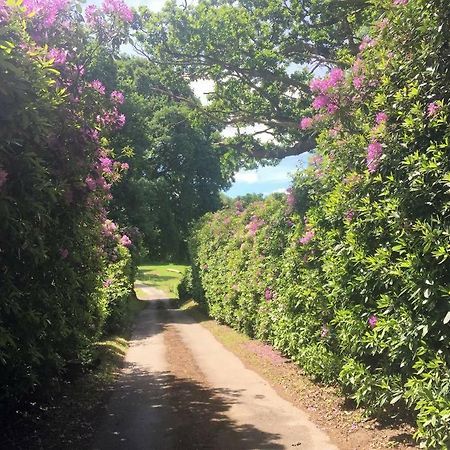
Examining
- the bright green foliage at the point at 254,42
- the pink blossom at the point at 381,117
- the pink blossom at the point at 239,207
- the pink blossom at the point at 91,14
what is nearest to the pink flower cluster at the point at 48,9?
the pink blossom at the point at 91,14

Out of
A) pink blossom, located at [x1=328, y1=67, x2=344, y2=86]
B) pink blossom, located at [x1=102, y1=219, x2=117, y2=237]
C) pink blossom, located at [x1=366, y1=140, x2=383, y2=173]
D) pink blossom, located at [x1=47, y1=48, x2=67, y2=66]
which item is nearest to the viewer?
pink blossom, located at [x1=366, y1=140, x2=383, y2=173]

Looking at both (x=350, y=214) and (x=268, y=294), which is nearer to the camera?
(x=350, y=214)

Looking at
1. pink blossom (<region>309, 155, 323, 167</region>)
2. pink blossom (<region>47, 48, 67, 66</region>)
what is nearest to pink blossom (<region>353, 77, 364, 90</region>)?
pink blossom (<region>309, 155, 323, 167</region>)

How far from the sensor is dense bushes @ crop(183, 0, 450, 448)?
441cm

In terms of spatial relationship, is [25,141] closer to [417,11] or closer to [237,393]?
[417,11]

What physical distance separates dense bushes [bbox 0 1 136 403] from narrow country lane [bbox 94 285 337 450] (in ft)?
4.50

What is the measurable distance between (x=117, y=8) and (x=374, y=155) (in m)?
3.75

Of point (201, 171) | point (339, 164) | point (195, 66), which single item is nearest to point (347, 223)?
point (339, 164)

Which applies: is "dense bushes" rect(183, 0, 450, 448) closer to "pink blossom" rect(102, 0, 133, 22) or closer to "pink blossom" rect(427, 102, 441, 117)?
"pink blossom" rect(427, 102, 441, 117)

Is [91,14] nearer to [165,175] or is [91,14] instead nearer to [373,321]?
[373,321]

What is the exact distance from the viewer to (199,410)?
7.07 metres

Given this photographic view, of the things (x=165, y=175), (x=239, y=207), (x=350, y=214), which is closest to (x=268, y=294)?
(x=350, y=214)

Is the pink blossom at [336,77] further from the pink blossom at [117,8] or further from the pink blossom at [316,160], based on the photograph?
the pink blossom at [117,8]

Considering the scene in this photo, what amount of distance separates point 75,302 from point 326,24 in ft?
37.8
